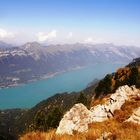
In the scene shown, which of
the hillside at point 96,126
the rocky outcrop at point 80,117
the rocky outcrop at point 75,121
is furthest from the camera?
the rocky outcrop at point 80,117

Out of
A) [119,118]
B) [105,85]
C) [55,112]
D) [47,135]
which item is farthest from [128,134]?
[105,85]

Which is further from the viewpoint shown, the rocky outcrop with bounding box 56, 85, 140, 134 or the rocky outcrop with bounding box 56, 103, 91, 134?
the rocky outcrop with bounding box 56, 85, 140, 134

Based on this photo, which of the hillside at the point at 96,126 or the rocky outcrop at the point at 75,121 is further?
the rocky outcrop at the point at 75,121

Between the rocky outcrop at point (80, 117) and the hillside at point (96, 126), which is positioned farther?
the rocky outcrop at point (80, 117)

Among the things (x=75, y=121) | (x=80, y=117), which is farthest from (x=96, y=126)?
(x=80, y=117)

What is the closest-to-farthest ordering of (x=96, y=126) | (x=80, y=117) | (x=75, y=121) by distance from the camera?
(x=96, y=126) → (x=75, y=121) → (x=80, y=117)

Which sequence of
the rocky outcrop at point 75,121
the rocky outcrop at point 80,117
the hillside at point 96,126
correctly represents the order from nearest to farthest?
the hillside at point 96,126
the rocky outcrop at point 75,121
the rocky outcrop at point 80,117

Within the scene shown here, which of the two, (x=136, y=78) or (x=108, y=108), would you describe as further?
(x=136, y=78)

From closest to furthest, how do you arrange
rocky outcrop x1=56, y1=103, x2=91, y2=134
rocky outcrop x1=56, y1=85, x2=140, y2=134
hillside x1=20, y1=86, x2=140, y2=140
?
hillside x1=20, y1=86, x2=140, y2=140, rocky outcrop x1=56, y1=103, x2=91, y2=134, rocky outcrop x1=56, y1=85, x2=140, y2=134

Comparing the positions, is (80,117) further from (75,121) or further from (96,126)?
(96,126)

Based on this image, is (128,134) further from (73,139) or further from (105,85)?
(105,85)

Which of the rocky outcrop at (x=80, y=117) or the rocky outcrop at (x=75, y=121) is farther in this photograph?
the rocky outcrop at (x=80, y=117)
